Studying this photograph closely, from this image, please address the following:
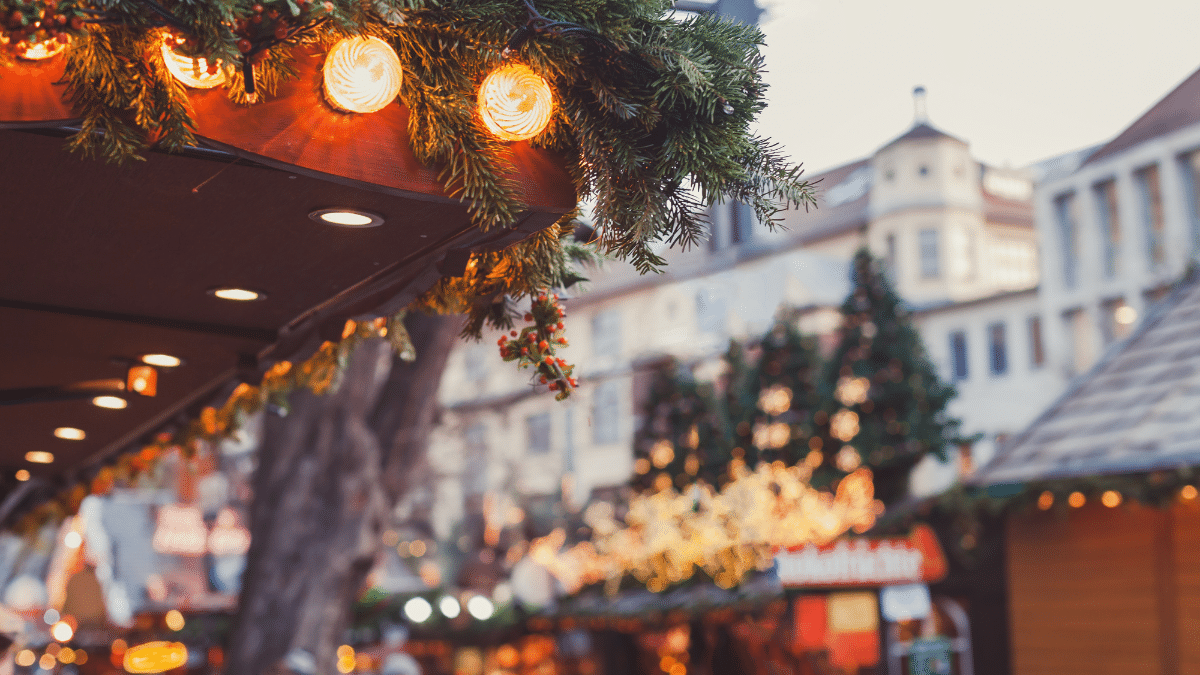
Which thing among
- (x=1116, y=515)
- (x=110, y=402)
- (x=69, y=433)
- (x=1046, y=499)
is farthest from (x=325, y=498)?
(x=1116, y=515)

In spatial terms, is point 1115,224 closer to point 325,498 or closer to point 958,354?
point 958,354

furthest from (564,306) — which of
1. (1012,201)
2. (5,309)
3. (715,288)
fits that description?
(1012,201)

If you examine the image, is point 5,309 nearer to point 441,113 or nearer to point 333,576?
point 441,113

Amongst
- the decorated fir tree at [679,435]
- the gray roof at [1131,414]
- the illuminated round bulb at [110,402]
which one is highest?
the decorated fir tree at [679,435]

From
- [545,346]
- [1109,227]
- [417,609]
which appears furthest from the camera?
[1109,227]

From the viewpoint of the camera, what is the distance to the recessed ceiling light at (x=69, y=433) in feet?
16.2

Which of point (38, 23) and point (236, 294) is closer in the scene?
point (38, 23)

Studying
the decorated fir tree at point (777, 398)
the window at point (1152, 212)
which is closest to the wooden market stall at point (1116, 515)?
the decorated fir tree at point (777, 398)

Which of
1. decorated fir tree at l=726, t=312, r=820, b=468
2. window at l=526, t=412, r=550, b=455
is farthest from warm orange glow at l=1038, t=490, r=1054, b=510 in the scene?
window at l=526, t=412, r=550, b=455

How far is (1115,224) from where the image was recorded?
26922mm

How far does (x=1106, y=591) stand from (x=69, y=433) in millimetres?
9097

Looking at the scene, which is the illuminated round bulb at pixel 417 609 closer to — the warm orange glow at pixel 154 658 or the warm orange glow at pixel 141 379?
the warm orange glow at pixel 154 658

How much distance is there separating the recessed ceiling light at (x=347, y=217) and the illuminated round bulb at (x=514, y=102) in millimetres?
310

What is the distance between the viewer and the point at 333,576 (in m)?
9.36
